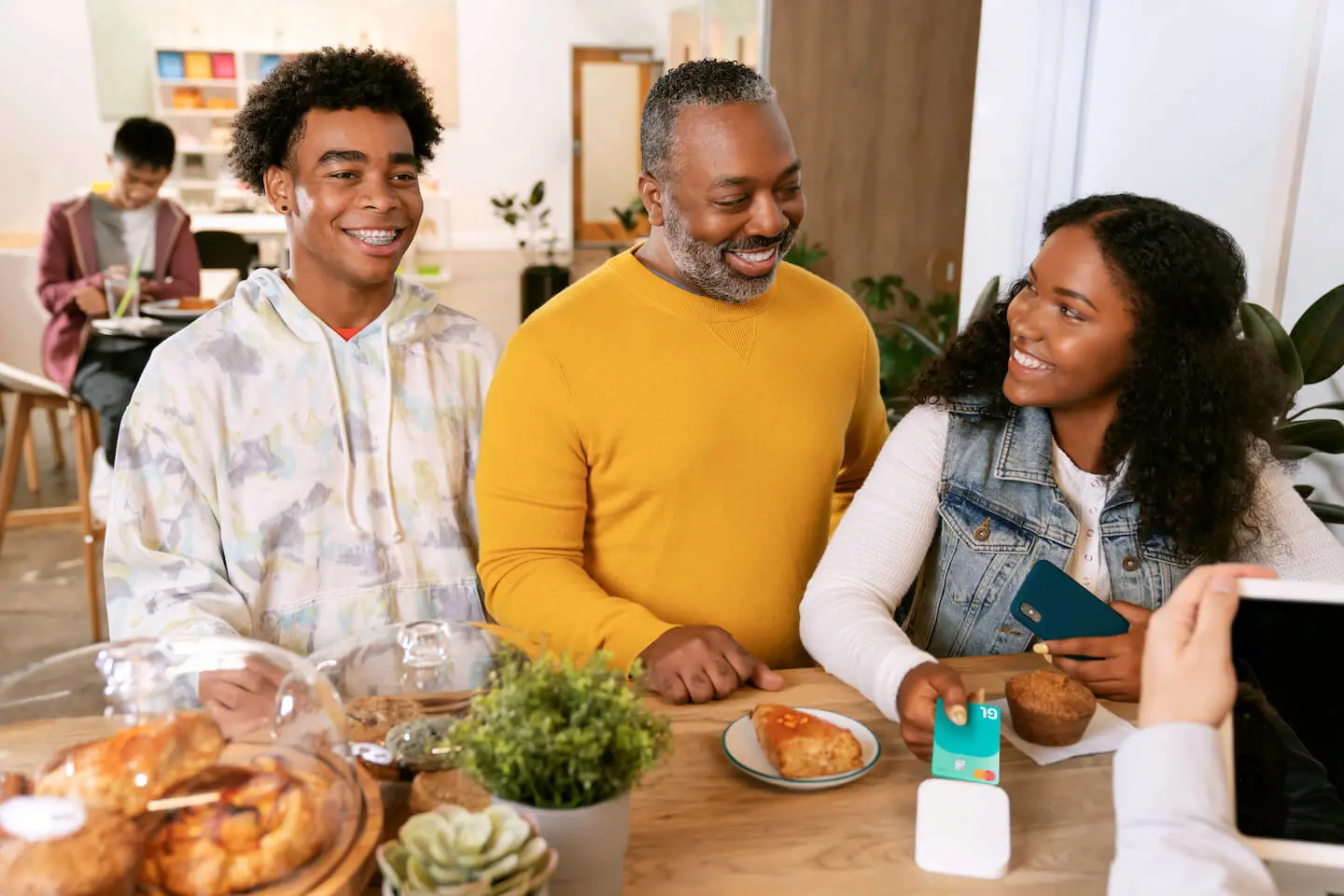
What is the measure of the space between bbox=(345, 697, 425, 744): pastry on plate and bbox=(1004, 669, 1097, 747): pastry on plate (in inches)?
27.4

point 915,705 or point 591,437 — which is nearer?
point 915,705

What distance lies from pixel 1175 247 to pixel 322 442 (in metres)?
1.32

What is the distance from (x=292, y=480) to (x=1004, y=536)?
111 centimetres

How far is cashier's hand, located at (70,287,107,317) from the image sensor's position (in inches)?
153

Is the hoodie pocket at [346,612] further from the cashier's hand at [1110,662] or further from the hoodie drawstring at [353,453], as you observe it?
the cashier's hand at [1110,662]

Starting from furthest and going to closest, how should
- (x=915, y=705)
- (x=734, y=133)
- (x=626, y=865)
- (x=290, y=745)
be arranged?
1. (x=734, y=133)
2. (x=915, y=705)
3. (x=626, y=865)
4. (x=290, y=745)

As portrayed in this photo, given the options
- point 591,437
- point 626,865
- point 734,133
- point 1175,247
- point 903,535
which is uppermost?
point 734,133

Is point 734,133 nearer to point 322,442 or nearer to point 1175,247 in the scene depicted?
point 1175,247

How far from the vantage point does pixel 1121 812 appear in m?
0.86

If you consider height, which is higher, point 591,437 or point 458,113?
point 458,113

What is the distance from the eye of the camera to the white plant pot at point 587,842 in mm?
874

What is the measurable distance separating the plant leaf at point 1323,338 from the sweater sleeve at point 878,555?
2.95ft

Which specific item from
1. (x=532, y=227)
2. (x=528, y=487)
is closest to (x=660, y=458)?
(x=528, y=487)

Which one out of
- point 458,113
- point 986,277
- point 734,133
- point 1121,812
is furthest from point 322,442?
point 458,113
